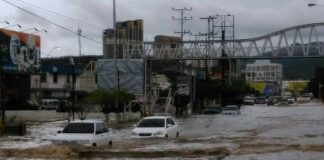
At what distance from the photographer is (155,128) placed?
34625mm

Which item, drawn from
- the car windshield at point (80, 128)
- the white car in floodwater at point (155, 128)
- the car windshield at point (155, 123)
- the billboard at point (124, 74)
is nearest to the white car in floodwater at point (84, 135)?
the car windshield at point (80, 128)

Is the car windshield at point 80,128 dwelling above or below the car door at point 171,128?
above

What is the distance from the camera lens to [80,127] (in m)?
28.9

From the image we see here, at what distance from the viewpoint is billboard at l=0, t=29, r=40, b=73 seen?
7305 cm

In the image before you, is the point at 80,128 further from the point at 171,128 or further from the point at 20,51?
the point at 20,51

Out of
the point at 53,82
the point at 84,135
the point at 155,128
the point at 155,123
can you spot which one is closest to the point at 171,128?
the point at 155,123

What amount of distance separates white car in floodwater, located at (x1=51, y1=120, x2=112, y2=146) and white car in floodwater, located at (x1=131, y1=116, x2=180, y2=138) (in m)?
4.62

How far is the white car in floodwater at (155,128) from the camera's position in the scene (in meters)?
34.1

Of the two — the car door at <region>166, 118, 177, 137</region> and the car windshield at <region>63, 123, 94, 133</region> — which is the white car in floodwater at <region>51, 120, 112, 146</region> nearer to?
the car windshield at <region>63, 123, 94, 133</region>

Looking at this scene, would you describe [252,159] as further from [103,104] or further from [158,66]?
[158,66]

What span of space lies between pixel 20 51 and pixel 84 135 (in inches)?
1952

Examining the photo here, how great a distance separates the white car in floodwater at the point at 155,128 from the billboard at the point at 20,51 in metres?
38.2

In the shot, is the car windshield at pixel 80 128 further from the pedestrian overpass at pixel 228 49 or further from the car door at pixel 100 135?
the pedestrian overpass at pixel 228 49

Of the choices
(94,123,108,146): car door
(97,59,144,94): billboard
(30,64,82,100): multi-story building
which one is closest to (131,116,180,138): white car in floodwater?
(94,123,108,146): car door
